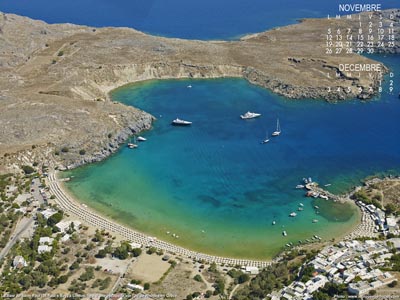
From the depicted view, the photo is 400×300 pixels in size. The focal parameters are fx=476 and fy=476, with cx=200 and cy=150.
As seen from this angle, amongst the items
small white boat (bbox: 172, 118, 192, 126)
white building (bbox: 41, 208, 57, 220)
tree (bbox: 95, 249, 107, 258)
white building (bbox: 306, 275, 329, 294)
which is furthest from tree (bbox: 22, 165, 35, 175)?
white building (bbox: 306, 275, 329, 294)

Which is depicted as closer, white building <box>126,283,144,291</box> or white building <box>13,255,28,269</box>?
white building <box>126,283,144,291</box>

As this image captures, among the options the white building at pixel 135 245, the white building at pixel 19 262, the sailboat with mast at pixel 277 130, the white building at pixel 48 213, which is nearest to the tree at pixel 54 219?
the white building at pixel 48 213

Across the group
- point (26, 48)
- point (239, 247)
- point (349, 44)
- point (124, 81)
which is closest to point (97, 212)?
point (239, 247)

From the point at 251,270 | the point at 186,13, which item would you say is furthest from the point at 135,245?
the point at 186,13

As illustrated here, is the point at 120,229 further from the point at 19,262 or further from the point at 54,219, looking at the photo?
the point at 19,262

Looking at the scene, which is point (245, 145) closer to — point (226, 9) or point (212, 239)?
point (212, 239)

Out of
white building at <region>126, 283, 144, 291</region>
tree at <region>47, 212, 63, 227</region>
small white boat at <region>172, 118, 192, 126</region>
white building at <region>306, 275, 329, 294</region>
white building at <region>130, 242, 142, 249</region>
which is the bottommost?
white building at <region>126, 283, 144, 291</region>

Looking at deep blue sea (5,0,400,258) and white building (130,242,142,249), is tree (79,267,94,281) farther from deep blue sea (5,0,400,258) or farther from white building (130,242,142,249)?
deep blue sea (5,0,400,258)
